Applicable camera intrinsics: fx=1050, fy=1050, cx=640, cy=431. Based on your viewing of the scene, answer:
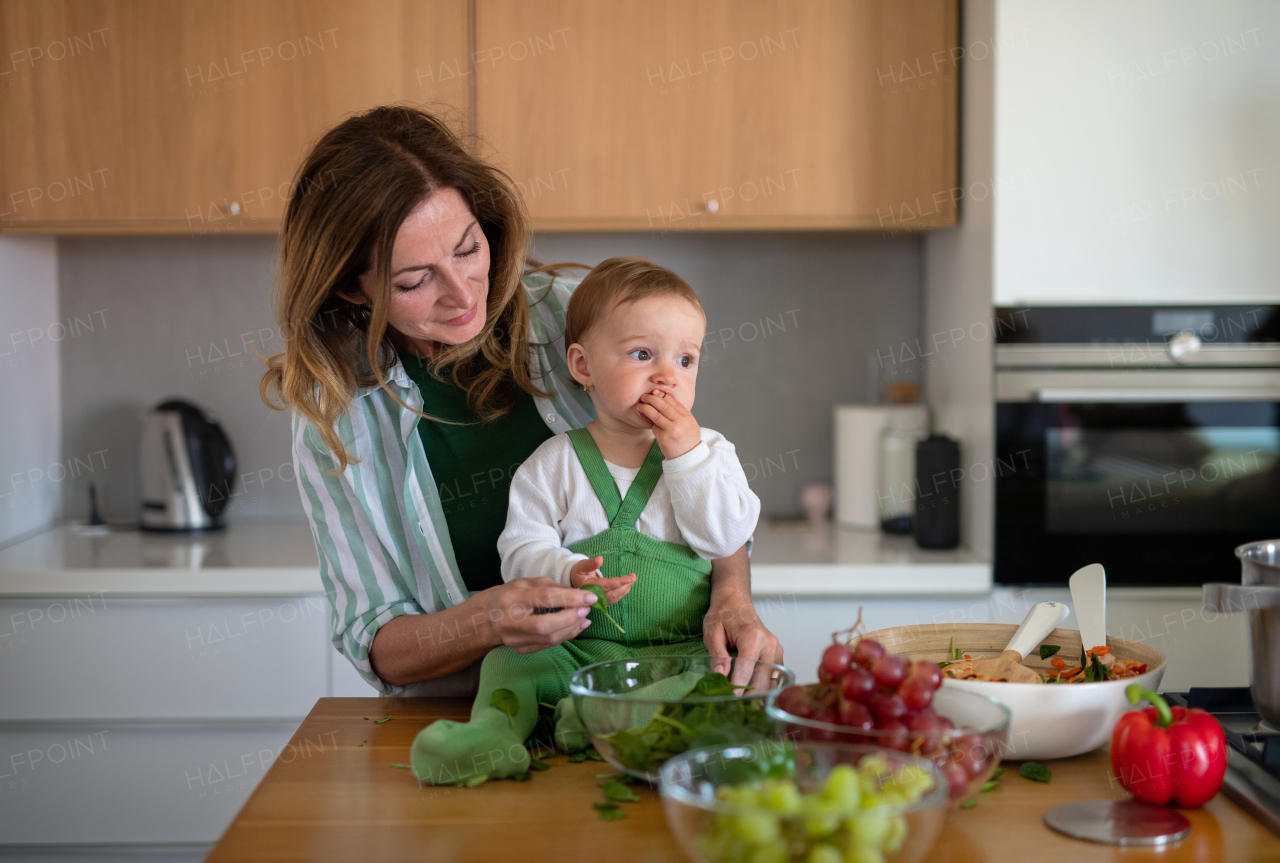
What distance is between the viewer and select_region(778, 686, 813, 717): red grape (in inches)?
33.5

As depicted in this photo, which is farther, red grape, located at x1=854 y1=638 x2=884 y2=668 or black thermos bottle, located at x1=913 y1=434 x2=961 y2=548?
black thermos bottle, located at x1=913 y1=434 x2=961 y2=548

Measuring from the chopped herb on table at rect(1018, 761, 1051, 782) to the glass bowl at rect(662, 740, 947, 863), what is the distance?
0.24m

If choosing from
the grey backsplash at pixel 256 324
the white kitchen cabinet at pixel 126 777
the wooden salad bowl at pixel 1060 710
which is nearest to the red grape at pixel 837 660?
the wooden salad bowl at pixel 1060 710

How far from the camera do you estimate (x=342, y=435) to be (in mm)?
1357

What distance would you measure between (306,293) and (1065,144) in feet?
5.30

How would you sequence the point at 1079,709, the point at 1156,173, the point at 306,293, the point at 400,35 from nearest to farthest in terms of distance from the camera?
the point at 1079,709, the point at 306,293, the point at 1156,173, the point at 400,35

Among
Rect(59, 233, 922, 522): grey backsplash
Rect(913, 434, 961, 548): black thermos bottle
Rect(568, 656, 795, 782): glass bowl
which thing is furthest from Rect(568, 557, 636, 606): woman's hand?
Rect(59, 233, 922, 522): grey backsplash

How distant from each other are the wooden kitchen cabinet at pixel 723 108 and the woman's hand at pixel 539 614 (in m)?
1.52

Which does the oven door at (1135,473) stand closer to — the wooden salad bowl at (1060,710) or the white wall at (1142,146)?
the white wall at (1142,146)

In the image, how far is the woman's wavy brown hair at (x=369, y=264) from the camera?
1224mm

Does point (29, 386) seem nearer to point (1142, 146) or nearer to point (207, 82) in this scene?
point (207, 82)

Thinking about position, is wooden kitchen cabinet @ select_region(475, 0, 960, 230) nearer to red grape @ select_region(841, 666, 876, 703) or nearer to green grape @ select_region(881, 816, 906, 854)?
red grape @ select_region(841, 666, 876, 703)

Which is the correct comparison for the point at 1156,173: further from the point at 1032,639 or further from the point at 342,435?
the point at 342,435

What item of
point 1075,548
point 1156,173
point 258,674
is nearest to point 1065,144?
point 1156,173
